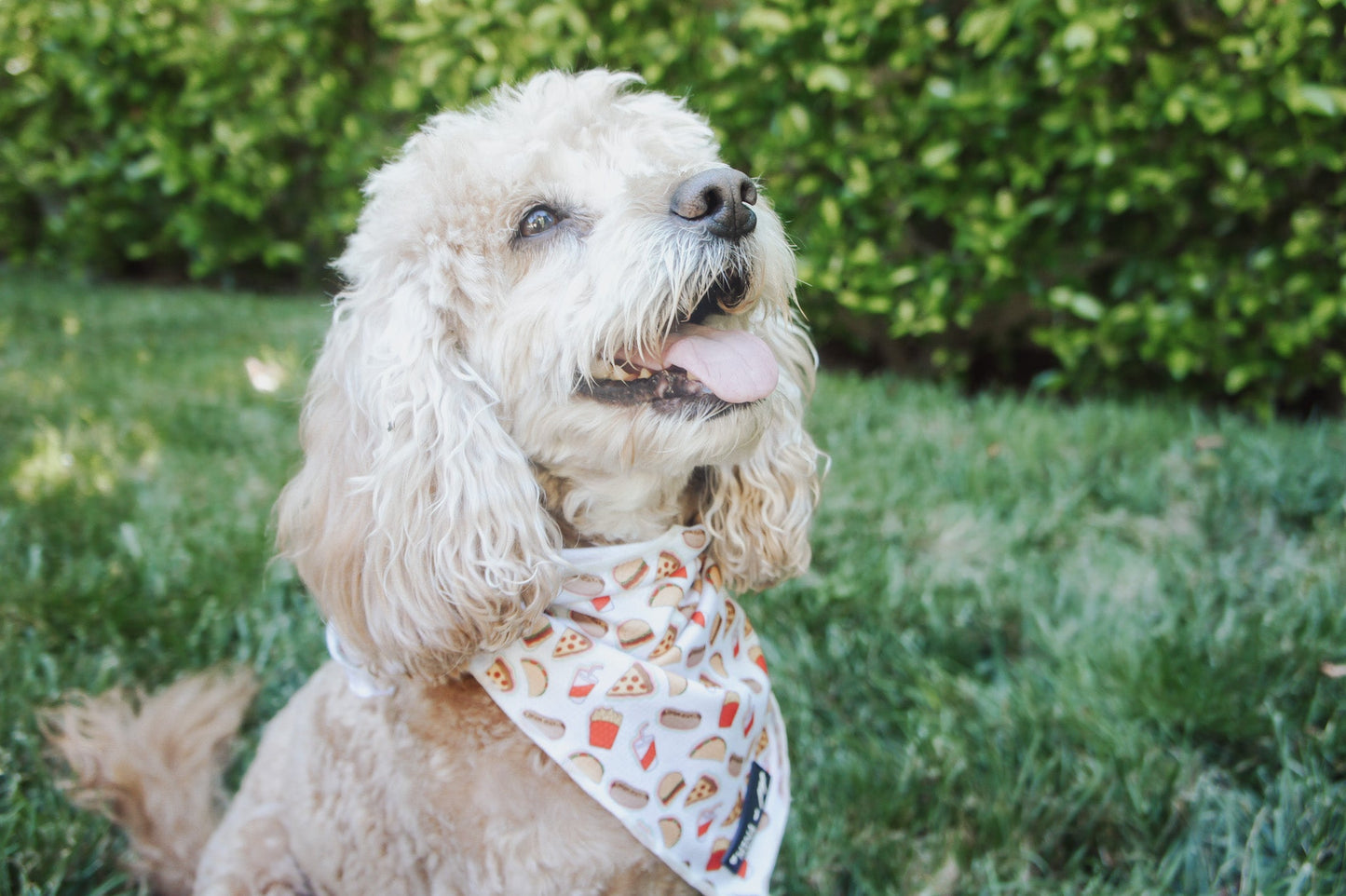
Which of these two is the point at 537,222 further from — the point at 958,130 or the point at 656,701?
the point at 958,130

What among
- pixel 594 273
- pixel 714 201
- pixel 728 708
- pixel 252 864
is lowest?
pixel 252 864

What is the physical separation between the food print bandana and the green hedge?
2.76 m

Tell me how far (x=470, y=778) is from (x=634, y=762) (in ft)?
0.85

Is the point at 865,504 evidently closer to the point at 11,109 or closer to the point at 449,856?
the point at 449,856

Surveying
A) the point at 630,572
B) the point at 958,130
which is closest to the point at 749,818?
the point at 630,572

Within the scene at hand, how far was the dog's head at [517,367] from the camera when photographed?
1504 millimetres

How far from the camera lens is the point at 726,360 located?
61.3 inches

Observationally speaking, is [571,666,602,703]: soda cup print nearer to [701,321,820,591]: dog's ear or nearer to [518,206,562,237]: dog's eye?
[701,321,820,591]: dog's ear

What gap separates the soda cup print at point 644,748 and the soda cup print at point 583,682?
109mm

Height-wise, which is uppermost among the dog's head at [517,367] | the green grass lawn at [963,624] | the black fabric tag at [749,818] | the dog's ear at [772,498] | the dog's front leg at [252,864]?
the dog's head at [517,367]

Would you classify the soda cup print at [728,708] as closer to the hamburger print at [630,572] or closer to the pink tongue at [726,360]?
the hamburger print at [630,572]

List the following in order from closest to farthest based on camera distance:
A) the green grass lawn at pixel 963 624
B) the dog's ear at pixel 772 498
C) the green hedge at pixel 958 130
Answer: the dog's ear at pixel 772 498 → the green grass lawn at pixel 963 624 → the green hedge at pixel 958 130

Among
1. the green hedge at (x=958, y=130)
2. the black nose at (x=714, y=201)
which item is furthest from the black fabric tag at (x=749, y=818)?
the green hedge at (x=958, y=130)

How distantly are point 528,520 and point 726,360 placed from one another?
0.41 meters
